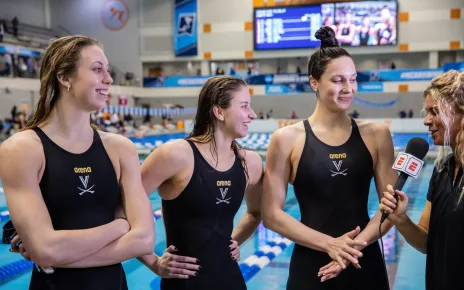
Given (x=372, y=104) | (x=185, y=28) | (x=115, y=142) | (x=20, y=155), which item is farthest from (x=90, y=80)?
(x=185, y=28)

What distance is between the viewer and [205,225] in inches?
98.3

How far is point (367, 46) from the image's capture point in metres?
24.4

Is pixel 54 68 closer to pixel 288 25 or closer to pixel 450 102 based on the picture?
pixel 450 102

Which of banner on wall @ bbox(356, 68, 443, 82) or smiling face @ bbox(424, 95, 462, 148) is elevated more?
banner on wall @ bbox(356, 68, 443, 82)

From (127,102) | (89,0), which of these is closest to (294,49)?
(127,102)

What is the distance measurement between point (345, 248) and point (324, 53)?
40.0 inches

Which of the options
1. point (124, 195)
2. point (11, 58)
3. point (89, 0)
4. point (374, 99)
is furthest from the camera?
point (89, 0)

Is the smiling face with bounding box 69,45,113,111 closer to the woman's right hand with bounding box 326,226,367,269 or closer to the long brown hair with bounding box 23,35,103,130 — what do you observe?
the long brown hair with bounding box 23,35,103,130

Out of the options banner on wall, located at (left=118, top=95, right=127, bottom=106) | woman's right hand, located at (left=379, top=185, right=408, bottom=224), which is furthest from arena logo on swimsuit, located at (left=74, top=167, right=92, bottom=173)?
banner on wall, located at (left=118, top=95, right=127, bottom=106)

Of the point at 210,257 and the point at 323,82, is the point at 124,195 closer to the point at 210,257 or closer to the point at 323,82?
the point at 210,257

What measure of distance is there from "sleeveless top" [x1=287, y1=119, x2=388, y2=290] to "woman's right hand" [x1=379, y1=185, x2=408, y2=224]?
1.28ft

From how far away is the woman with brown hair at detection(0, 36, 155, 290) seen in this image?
1.87 meters

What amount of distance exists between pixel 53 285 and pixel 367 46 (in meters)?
24.2

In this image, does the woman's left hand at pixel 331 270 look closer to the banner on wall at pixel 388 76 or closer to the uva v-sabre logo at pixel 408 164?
the uva v-sabre logo at pixel 408 164
